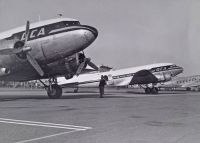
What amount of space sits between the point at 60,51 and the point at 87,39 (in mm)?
1974

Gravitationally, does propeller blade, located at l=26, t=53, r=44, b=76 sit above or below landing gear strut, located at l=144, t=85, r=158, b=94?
above

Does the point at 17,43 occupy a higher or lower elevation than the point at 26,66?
higher

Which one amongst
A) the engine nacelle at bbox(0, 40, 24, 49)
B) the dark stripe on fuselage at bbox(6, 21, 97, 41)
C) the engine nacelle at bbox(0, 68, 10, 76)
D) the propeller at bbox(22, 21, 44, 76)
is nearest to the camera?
the engine nacelle at bbox(0, 40, 24, 49)

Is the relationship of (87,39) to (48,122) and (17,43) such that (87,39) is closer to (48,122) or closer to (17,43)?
(17,43)

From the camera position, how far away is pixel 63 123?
10.1 metres

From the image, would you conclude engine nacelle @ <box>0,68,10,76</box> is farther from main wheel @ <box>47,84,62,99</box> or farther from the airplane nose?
the airplane nose

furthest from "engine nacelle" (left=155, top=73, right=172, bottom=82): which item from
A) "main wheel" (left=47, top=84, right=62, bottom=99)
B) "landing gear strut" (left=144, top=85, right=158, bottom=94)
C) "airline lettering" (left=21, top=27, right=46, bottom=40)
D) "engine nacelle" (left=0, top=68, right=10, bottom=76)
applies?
"engine nacelle" (left=0, top=68, right=10, bottom=76)

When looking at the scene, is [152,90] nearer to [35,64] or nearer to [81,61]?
[81,61]

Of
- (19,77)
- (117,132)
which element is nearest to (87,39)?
(19,77)

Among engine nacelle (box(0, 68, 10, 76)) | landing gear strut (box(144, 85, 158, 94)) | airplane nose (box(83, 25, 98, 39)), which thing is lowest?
landing gear strut (box(144, 85, 158, 94))

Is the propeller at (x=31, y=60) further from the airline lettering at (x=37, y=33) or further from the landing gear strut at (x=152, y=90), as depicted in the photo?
the landing gear strut at (x=152, y=90)

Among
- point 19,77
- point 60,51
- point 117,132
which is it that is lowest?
point 117,132

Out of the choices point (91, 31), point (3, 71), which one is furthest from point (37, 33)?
point (91, 31)

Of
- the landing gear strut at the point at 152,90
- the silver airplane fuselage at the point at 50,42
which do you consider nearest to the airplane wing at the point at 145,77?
the landing gear strut at the point at 152,90
